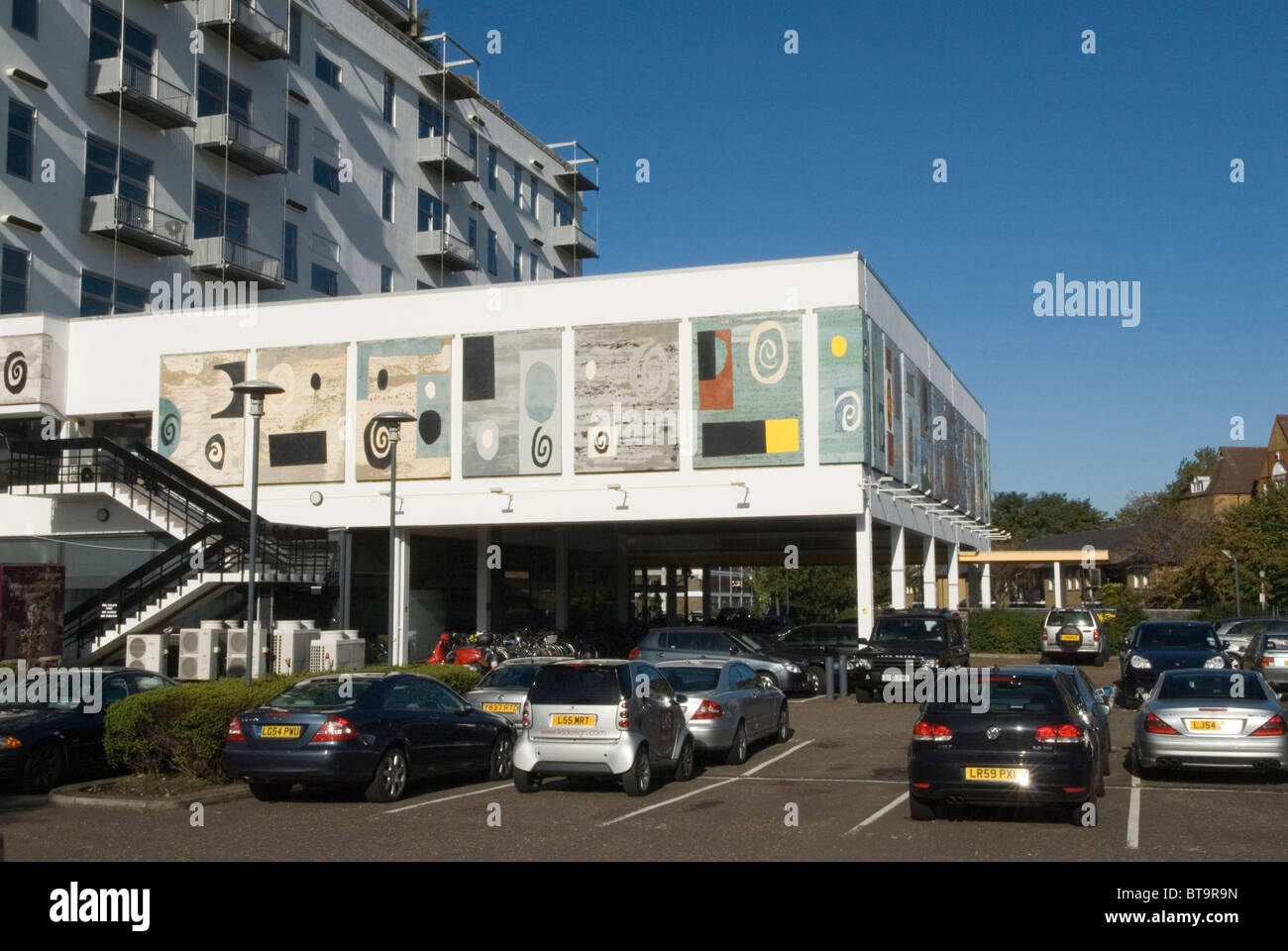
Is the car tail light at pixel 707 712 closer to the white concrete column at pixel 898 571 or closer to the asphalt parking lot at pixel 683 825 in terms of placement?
the asphalt parking lot at pixel 683 825

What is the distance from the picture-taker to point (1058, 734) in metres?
11.3

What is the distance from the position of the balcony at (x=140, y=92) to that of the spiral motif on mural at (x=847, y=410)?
23792 millimetres

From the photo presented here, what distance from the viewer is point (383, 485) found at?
1379 inches

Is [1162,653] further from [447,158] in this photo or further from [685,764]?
[447,158]

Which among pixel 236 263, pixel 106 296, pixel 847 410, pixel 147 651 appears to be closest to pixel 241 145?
pixel 236 263

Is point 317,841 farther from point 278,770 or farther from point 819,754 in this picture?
point 819,754

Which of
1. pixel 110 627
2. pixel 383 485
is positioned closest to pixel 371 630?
pixel 383 485

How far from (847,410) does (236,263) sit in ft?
75.0

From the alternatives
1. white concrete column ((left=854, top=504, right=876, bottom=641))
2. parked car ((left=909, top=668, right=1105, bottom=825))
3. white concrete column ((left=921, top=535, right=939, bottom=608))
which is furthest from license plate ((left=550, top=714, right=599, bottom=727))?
white concrete column ((left=921, top=535, right=939, bottom=608))

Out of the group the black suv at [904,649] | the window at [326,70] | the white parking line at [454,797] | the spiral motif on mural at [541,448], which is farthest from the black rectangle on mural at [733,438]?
the window at [326,70]

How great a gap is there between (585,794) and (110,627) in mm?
17621

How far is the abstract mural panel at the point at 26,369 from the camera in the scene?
118 ft

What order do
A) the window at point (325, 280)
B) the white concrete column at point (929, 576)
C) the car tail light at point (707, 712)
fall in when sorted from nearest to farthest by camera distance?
1. the car tail light at point (707, 712)
2. the white concrete column at point (929, 576)
3. the window at point (325, 280)

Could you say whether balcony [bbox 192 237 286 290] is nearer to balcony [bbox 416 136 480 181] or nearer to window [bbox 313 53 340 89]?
window [bbox 313 53 340 89]
